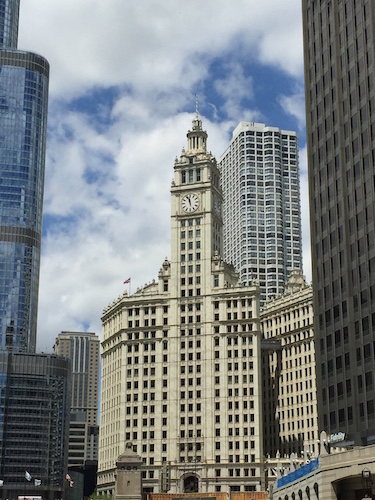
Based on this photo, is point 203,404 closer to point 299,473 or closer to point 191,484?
point 191,484

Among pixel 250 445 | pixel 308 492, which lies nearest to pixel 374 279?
pixel 308 492

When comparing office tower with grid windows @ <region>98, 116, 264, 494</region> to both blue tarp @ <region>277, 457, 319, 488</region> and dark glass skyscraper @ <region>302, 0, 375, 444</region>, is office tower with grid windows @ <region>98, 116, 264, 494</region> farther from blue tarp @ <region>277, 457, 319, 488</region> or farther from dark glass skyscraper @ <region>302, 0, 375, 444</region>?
blue tarp @ <region>277, 457, 319, 488</region>

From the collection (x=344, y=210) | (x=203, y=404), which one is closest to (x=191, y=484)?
(x=203, y=404)

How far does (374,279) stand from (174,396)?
104 m

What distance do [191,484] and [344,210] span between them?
331 feet

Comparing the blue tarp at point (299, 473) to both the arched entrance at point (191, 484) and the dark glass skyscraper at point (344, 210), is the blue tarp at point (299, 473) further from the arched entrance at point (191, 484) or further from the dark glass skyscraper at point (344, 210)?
the arched entrance at point (191, 484)

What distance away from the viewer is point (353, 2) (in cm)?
11162

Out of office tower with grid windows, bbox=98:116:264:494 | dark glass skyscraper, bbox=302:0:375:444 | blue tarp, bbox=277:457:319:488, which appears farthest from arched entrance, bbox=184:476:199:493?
blue tarp, bbox=277:457:319:488

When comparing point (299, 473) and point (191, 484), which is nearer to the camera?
point (299, 473)

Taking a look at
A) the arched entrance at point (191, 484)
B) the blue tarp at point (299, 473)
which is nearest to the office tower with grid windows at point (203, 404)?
the arched entrance at point (191, 484)

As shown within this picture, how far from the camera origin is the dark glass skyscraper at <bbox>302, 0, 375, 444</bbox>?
100438 mm

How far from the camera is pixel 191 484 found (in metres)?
187

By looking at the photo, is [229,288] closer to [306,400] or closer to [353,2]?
[306,400]

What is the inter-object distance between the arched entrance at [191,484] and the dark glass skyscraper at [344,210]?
84.6 metres
